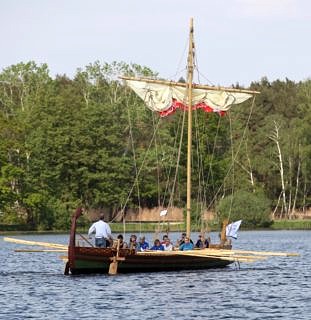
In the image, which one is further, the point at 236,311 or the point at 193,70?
the point at 193,70

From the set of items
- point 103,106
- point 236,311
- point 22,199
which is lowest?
point 236,311

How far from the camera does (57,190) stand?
12962 cm

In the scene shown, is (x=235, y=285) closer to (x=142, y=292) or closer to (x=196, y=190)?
(x=142, y=292)

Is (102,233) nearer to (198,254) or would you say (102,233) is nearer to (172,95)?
(198,254)

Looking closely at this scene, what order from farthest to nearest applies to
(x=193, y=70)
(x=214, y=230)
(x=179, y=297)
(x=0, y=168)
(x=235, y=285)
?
(x=214, y=230)
(x=0, y=168)
(x=193, y=70)
(x=235, y=285)
(x=179, y=297)

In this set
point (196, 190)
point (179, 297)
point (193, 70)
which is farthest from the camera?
point (196, 190)

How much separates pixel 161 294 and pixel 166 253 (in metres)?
10.0

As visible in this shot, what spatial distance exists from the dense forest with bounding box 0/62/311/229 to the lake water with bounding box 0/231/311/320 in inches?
2172

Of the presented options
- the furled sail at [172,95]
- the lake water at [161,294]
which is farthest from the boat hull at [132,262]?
the furled sail at [172,95]

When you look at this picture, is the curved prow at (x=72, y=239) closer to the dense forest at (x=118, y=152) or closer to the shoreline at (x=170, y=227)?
the shoreline at (x=170, y=227)

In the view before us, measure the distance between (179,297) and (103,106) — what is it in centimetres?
8557

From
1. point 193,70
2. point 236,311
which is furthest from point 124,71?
point 236,311

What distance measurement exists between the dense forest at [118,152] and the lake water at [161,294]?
181 feet

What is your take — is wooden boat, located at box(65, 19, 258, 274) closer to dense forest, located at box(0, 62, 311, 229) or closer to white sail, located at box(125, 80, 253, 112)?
white sail, located at box(125, 80, 253, 112)
